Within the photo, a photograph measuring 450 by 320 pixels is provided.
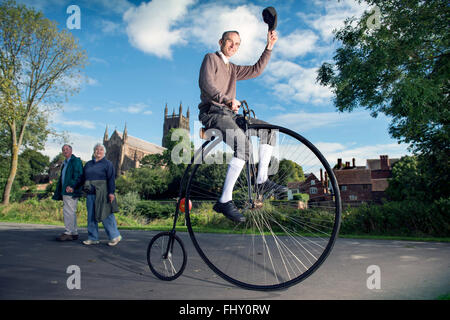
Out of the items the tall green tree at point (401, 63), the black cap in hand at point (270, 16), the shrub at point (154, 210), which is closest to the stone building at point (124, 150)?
the shrub at point (154, 210)

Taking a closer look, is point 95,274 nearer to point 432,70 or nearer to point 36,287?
point 36,287

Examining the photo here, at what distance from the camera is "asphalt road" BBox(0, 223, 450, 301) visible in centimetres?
238

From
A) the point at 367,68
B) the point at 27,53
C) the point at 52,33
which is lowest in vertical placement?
the point at 367,68

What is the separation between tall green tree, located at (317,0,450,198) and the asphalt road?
6186mm

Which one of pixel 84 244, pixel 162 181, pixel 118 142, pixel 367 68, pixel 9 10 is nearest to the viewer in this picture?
pixel 84 244

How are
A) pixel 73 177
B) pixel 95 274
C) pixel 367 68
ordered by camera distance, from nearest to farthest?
pixel 95 274
pixel 73 177
pixel 367 68

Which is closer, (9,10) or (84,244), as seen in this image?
(84,244)

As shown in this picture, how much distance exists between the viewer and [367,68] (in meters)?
9.16

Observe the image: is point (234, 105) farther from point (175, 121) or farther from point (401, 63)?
point (175, 121)

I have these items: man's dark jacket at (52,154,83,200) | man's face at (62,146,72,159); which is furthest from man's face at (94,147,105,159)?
man's face at (62,146,72,159)

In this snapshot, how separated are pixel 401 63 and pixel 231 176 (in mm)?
9528

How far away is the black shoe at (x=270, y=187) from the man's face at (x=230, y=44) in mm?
1499

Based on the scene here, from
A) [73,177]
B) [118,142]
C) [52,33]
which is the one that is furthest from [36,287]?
[118,142]
